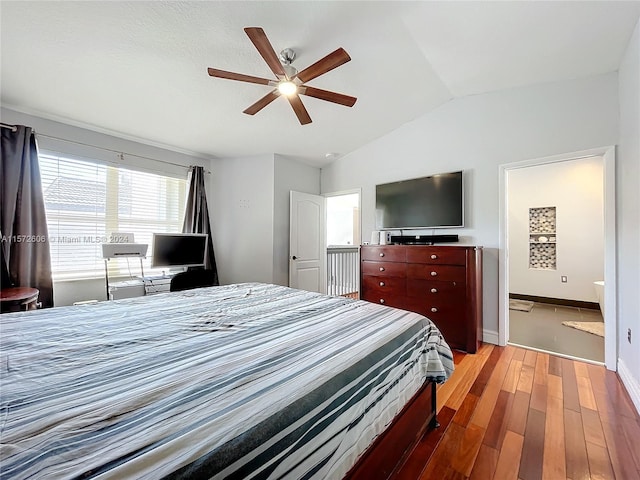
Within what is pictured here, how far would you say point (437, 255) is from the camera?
9.43 ft

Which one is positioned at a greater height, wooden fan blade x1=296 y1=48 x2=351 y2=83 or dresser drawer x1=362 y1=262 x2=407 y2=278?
wooden fan blade x1=296 y1=48 x2=351 y2=83

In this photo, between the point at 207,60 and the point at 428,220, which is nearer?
the point at 207,60

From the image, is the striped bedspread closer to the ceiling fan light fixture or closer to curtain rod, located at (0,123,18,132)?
the ceiling fan light fixture

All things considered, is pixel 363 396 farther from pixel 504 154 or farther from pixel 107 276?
pixel 107 276

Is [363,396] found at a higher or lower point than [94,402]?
lower

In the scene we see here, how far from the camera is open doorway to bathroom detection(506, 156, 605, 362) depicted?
402 cm

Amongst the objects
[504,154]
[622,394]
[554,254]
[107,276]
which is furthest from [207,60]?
[554,254]

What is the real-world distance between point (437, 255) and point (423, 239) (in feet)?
1.72

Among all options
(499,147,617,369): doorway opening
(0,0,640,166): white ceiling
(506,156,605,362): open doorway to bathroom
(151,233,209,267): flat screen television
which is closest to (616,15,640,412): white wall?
(0,0,640,166): white ceiling

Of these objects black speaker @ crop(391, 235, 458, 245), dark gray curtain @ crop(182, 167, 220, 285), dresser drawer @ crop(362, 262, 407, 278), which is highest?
dark gray curtain @ crop(182, 167, 220, 285)

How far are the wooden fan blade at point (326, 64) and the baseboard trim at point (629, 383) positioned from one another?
3026 millimetres

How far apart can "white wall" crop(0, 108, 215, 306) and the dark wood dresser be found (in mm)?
3236

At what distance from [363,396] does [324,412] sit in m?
0.22

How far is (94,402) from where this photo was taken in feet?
2.26
